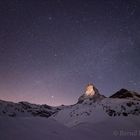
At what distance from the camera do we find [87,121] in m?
32.2

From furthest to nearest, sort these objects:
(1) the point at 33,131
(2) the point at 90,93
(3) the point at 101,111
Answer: (2) the point at 90,93
(3) the point at 101,111
(1) the point at 33,131

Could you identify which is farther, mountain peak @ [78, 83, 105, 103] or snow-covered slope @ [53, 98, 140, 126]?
mountain peak @ [78, 83, 105, 103]

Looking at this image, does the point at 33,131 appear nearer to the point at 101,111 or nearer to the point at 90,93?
the point at 101,111

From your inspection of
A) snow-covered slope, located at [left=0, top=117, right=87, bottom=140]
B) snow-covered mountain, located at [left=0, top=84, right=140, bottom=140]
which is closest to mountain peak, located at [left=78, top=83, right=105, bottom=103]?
snow-covered mountain, located at [left=0, top=84, right=140, bottom=140]

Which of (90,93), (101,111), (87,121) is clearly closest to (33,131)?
(87,121)

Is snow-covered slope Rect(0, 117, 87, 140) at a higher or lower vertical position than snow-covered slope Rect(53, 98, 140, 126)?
lower

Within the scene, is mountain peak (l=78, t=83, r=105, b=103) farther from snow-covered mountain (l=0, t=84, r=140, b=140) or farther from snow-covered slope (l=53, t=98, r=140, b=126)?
snow-covered slope (l=53, t=98, r=140, b=126)

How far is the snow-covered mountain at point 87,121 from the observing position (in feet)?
44.5

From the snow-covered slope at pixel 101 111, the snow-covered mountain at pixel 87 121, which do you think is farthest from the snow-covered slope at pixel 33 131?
the snow-covered slope at pixel 101 111

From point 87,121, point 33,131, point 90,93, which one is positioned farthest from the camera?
point 90,93

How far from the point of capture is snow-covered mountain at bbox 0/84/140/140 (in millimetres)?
13574

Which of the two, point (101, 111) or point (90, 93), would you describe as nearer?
point (101, 111)

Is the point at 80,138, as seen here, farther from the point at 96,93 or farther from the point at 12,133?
the point at 96,93

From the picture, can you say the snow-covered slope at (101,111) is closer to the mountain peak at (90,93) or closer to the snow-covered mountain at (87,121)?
the snow-covered mountain at (87,121)
